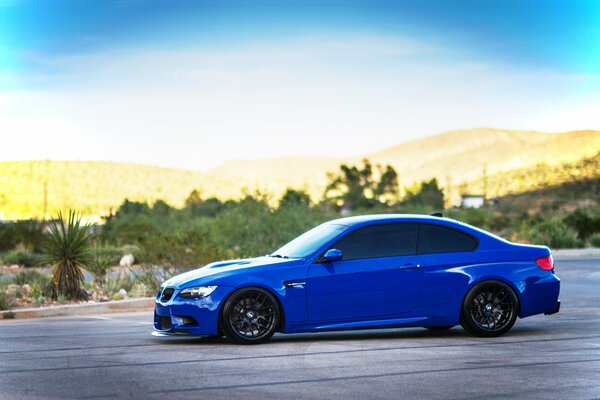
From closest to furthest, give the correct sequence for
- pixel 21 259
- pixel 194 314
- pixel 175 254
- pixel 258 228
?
1. pixel 194 314
2. pixel 175 254
3. pixel 258 228
4. pixel 21 259

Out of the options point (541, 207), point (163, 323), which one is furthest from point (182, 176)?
point (163, 323)

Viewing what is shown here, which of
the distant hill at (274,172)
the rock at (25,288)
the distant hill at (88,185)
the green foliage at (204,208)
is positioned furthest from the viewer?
the distant hill at (274,172)

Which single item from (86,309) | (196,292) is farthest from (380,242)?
(86,309)

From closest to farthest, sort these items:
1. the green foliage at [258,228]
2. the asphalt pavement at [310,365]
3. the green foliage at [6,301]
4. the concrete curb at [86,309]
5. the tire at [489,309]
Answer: the asphalt pavement at [310,365]
the tire at [489,309]
the concrete curb at [86,309]
the green foliage at [6,301]
the green foliage at [258,228]

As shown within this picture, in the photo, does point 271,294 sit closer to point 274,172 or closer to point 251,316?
point 251,316

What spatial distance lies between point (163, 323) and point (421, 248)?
3.47 m

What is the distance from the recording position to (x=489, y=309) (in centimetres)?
1441

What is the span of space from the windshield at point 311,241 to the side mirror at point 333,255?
0.26 metres

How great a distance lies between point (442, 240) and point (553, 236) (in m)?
35.7

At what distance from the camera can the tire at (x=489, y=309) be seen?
14258mm

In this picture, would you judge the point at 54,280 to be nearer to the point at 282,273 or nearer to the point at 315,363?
the point at 282,273

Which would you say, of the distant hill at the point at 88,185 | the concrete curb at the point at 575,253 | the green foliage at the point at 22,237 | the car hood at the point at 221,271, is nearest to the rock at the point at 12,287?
the car hood at the point at 221,271

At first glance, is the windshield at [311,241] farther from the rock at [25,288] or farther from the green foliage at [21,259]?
the green foliage at [21,259]

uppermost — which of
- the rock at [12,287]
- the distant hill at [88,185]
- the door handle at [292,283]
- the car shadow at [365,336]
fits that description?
the distant hill at [88,185]
